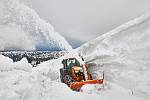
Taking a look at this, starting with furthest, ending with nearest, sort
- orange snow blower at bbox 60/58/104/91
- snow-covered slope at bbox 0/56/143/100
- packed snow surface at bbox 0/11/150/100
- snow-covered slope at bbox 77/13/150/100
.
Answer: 1. orange snow blower at bbox 60/58/104/91
2. snow-covered slope at bbox 77/13/150/100
3. packed snow surface at bbox 0/11/150/100
4. snow-covered slope at bbox 0/56/143/100

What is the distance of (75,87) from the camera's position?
46.2 ft

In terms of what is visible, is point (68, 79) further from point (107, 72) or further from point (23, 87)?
point (23, 87)

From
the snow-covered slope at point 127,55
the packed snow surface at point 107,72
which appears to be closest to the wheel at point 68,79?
the packed snow surface at point 107,72

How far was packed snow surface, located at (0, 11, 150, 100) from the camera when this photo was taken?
27.0 feet

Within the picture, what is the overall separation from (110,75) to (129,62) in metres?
1.58

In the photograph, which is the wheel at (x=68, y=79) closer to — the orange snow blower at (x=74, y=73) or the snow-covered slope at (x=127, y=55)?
the orange snow blower at (x=74, y=73)

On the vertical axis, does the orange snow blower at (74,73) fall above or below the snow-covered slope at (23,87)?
above

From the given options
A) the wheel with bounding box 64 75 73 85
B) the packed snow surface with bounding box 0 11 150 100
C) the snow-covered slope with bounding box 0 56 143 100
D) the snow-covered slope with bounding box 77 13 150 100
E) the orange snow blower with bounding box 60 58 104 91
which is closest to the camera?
the snow-covered slope with bounding box 0 56 143 100

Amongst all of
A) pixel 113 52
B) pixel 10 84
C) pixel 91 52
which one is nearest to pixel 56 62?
pixel 91 52

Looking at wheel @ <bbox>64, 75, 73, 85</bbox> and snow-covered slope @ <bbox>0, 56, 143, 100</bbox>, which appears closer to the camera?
snow-covered slope @ <bbox>0, 56, 143, 100</bbox>

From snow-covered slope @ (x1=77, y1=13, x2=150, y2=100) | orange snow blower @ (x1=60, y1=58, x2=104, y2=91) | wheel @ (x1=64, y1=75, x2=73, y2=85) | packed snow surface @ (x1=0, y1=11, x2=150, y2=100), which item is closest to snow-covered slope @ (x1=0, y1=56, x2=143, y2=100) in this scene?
packed snow surface @ (x1=0, y1=11, x2=150, y2=100)

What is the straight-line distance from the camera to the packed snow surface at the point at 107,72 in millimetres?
8234

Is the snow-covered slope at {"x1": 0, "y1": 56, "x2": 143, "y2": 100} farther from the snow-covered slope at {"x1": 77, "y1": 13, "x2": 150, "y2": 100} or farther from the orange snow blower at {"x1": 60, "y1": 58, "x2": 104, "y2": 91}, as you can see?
the orange snow blower at {"x1": 60, "y1": 58, "x2": 104, "y2": 91}

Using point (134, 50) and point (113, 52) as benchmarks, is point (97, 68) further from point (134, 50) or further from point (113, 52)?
point (134, 50)
